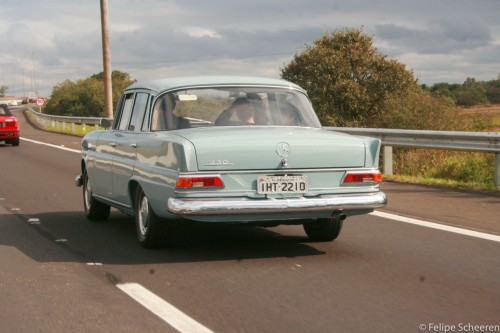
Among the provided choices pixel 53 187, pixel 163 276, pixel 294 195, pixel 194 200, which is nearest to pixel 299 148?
pixel 294 195

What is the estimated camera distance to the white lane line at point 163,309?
211 inches

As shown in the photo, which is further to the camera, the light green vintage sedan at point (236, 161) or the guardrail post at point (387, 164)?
the guardrail post at point (387, 164)

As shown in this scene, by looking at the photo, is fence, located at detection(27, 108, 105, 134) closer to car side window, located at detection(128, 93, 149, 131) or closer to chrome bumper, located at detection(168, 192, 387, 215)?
car side window, located at detection(128, 93, 149, 131)

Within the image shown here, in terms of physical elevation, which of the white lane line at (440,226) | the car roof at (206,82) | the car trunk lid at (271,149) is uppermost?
the car roof at (206,82)

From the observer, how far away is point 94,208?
415 inches

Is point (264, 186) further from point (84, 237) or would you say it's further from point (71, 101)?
point (71, 101)

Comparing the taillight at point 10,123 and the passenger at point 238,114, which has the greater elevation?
the passenger at point 238,114

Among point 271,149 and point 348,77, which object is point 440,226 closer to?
point 271,149

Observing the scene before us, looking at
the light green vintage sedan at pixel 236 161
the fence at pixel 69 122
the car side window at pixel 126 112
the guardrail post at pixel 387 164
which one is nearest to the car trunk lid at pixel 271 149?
the light green vintage sedan at pixel 236 161

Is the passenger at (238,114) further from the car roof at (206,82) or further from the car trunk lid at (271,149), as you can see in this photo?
the car trunk lid at (271,149)

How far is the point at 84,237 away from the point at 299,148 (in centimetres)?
286

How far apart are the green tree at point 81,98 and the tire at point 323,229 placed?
10668 cm

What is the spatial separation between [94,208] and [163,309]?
15.9 ft

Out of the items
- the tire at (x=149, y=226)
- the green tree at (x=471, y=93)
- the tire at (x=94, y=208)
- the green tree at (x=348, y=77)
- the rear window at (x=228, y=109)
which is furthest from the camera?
the green tree at (x=471, y=93)
